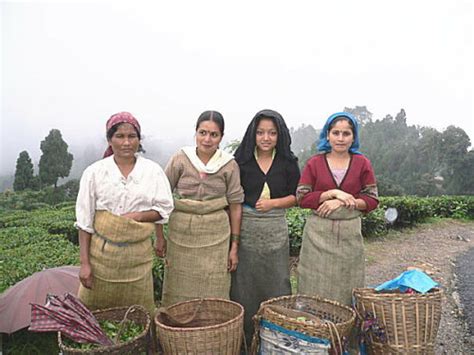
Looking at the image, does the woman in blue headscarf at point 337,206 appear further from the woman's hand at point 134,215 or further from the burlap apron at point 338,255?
the woman's hand at point 134,215

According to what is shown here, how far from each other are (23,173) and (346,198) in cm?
1388

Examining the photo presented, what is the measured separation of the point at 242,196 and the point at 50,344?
182 cm

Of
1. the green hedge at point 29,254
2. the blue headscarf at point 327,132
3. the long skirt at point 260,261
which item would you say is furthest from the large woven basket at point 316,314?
the green hedge at point 29,254

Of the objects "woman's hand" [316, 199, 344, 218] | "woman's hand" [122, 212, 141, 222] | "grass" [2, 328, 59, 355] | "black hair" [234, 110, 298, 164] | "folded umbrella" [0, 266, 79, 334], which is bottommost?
"grass" [2, 328, 59, 355]

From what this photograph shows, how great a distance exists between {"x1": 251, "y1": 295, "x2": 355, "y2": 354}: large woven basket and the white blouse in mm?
867

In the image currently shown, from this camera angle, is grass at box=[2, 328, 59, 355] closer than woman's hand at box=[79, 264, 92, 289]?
No

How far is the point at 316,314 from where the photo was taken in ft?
8.55

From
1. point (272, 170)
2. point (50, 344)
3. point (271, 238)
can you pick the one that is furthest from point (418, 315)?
point (50, 344)

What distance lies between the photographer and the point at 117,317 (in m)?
2.47

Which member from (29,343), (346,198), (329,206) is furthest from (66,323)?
(346,198)

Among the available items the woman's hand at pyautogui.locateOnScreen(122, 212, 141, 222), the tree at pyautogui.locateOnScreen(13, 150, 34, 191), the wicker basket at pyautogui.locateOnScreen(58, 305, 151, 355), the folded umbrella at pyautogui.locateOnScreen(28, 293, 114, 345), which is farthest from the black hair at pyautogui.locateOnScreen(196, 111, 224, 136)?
the tree at pyautogui.locateOnScreen(13, 150, 34, 191)

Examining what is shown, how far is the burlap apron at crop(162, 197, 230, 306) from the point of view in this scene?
2.85 m

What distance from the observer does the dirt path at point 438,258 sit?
4004 millimetres

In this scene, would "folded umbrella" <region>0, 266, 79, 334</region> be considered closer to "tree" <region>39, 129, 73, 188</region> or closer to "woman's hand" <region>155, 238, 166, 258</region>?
"woman's hand" <region>155, 238, 166, 258</region>
